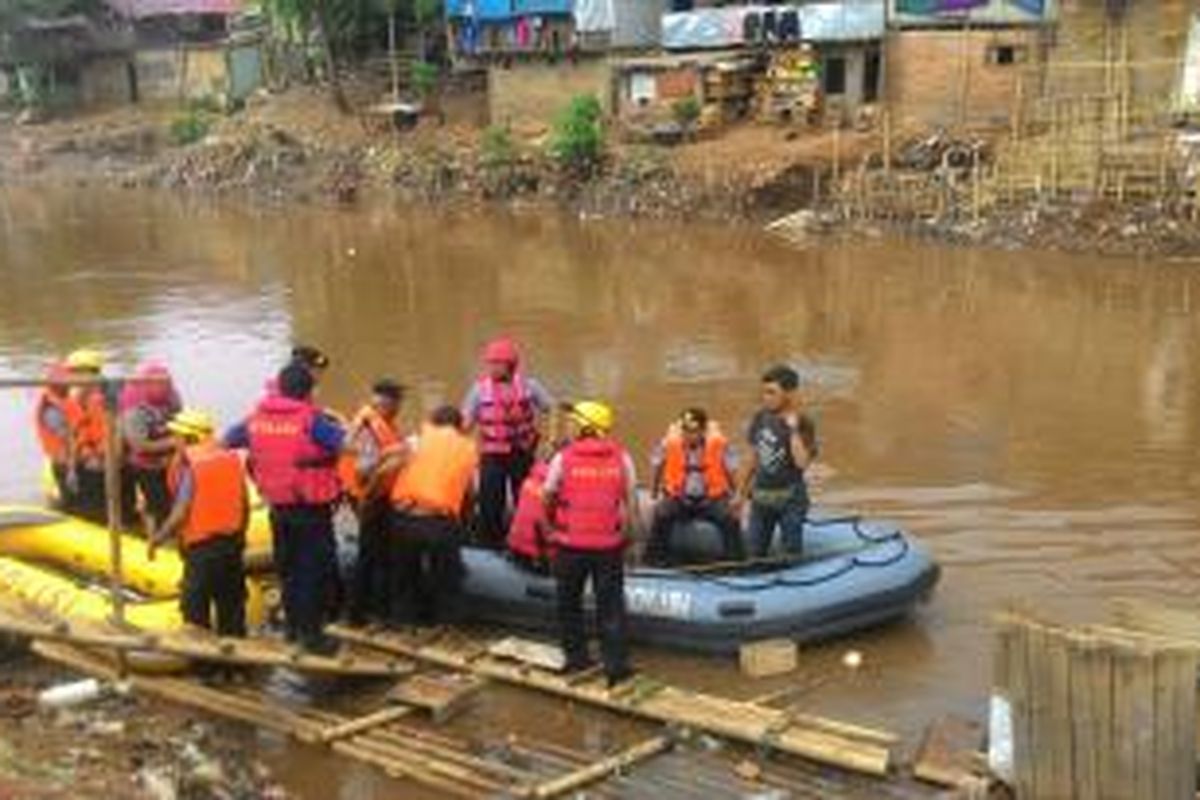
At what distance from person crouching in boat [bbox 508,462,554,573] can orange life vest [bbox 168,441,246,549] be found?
1.75m

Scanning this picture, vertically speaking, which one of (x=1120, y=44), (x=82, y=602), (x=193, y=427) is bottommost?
(x=82, y=602)

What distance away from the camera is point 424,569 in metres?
11.0

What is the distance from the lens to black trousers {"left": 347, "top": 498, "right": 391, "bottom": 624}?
35.7ft

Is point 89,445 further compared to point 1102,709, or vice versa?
point 89,445

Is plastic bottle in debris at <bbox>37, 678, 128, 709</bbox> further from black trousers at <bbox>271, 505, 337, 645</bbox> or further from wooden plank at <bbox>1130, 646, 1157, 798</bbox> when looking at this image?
wooden plank at <bbox>1130, 646, 1157, 798</bbox>

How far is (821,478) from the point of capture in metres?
15.5

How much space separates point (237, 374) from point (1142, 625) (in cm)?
1491

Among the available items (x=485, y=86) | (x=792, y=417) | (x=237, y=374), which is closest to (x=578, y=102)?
(x=485, y=86)

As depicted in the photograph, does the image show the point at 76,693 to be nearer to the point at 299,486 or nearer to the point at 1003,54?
the point at 299,486

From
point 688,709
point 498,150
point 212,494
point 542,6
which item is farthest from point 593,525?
→ point 542,6

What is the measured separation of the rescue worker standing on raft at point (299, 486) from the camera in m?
9.88

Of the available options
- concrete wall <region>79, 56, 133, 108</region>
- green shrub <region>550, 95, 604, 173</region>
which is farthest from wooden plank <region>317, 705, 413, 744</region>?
concrete wall <region>79, 56, 133, 108</region>

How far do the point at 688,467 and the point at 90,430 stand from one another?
4166mm

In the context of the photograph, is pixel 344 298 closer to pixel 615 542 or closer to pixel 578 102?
pixel 578 102
